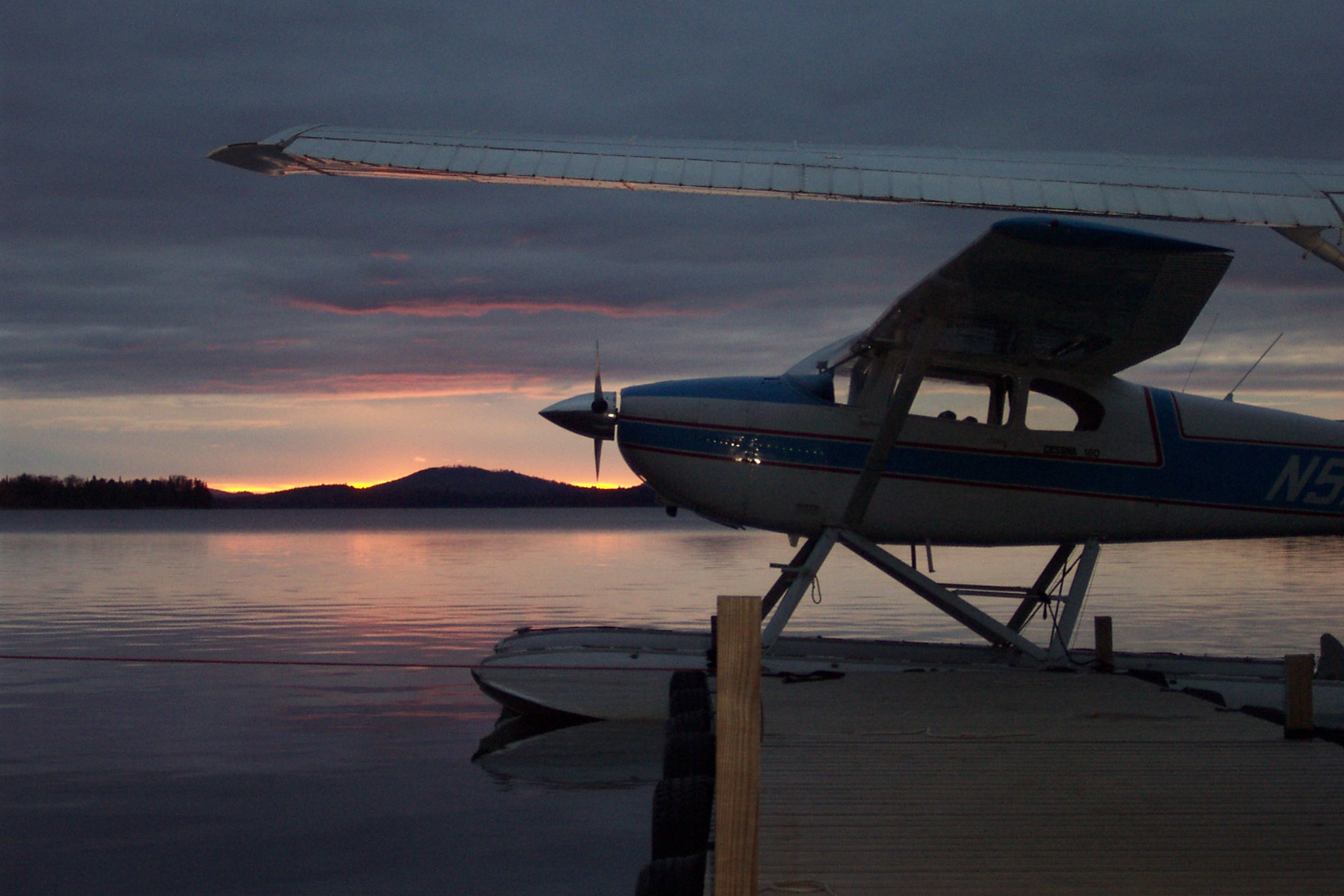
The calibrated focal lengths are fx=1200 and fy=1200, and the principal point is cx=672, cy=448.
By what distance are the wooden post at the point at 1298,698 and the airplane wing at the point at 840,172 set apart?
82.1 inches

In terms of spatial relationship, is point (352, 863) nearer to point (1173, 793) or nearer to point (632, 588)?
point (1173, 793)

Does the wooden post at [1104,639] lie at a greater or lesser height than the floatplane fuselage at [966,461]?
lesser

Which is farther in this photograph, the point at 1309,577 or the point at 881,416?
the point at 1309,577

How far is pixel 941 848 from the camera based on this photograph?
166 inches

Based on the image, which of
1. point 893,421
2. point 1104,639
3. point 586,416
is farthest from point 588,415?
point 1104,639

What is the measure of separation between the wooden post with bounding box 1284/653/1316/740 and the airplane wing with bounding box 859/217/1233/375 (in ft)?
6.84

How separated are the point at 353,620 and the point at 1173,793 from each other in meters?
17.5

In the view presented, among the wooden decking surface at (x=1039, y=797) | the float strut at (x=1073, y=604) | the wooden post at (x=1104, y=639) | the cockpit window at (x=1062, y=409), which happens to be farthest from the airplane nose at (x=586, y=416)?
the wooden post at (x=1104, y=639)

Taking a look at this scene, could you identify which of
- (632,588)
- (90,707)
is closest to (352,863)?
(90,707)

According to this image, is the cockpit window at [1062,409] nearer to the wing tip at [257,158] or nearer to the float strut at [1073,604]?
the float strut at [1073,604]

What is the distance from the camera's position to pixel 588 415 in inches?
348

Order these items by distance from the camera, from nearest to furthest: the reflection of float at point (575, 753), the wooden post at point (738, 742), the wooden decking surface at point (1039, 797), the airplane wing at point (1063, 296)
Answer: the wooden post at point (738, 742) < the wooden decking surface at point (1039, 797) < the airplane wing at point (1063, 296) < the reflection of float at point (575, 753)

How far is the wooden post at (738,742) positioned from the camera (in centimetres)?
310

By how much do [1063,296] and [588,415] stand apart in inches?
135
